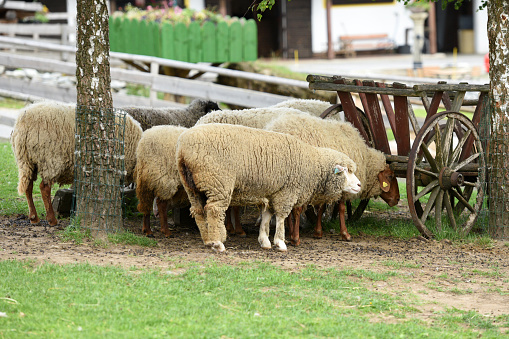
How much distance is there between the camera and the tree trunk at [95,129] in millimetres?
6645

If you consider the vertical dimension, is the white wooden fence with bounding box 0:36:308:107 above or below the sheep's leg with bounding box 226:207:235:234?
above

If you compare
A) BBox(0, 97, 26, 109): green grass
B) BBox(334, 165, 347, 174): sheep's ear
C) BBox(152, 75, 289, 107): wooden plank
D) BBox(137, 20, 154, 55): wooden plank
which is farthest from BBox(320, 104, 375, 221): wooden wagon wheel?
BBox(0, 97, 26, 109): green grass

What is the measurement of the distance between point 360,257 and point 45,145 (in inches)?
139

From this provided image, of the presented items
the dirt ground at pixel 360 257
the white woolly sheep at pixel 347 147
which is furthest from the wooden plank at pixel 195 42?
the dirt ground at pixel 360 257

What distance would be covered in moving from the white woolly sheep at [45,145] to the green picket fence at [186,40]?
31.6 ft

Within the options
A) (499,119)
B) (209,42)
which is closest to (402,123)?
(499,119)

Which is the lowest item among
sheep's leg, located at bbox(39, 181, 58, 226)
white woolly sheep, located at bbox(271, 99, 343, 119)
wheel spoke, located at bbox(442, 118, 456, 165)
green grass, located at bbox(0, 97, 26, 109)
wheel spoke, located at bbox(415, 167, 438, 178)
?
sheep's leg, located at bbox(39, 181, 58, 226)

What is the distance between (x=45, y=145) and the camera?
23.7 ft

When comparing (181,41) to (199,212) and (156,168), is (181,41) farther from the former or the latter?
(199,212)

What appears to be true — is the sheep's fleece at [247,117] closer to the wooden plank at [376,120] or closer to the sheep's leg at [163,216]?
the wooden plank at [376,120]

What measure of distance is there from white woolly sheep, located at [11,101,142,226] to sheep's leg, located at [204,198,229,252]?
1.86 m

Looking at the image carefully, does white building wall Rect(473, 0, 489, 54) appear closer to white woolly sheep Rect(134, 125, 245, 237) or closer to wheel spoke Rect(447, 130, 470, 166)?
wheel spoke Rect(447, 130, 470, 166)

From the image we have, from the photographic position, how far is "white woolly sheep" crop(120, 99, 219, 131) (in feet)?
28.5

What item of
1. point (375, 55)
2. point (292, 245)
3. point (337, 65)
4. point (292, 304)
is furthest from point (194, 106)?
point (375, 55)
